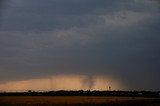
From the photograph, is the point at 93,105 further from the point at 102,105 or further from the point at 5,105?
the point at 5,105

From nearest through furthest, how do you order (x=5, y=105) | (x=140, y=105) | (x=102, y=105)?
1. (x=5, y=105)
2. (x=102, y=105)
3. (x=140, y=105)

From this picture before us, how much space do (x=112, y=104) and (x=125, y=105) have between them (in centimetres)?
211

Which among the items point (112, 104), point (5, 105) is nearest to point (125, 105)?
point (112, 104)

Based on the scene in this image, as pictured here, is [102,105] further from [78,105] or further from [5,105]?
[5,105]

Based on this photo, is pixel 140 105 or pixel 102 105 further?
pixel 140 105

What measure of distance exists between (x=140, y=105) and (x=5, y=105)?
20631mm

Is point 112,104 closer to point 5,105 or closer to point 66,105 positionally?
point 66,105

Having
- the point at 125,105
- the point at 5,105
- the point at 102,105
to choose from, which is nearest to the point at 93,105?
the point at 102,105

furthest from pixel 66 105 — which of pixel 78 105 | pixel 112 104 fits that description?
pixel 112 104

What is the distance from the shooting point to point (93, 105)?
59062 mm

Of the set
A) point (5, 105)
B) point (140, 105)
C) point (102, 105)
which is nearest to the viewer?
point (5, 105)

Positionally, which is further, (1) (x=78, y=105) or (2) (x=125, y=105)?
(2) (x=125, y=105)

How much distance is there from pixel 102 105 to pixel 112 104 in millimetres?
3021

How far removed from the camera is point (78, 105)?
59031 mm
